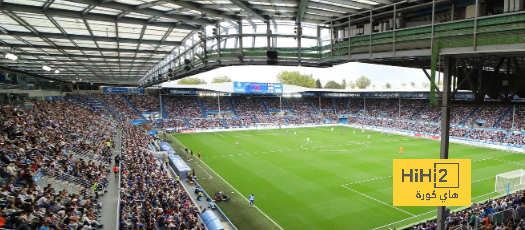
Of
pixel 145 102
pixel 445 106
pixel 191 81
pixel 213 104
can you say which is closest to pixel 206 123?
pixel 213 104

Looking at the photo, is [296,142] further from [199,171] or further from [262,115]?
[262,115]

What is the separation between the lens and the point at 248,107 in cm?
6162

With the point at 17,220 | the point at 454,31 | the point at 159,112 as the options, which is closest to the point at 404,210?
the point at 454,31

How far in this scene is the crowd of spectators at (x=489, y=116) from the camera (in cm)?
4175

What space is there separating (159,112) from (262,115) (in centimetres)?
1987

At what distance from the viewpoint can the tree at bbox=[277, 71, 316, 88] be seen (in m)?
112

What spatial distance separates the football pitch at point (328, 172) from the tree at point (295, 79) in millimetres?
69152

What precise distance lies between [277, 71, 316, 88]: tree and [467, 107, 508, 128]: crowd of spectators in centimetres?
6874

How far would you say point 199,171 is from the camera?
985 inches

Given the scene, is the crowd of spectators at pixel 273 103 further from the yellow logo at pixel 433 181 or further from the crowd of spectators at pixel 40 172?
the yellow logo at pixel 433 181

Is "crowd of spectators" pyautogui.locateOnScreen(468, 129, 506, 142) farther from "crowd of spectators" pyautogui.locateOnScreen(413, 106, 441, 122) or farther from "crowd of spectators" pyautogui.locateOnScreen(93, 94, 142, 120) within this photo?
"crowd of spectators" pyautogui.locateOnScreen(93, 94, 142, 120)

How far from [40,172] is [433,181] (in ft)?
45.5

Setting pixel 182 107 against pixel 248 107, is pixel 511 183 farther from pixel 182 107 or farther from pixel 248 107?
pixel 182 107

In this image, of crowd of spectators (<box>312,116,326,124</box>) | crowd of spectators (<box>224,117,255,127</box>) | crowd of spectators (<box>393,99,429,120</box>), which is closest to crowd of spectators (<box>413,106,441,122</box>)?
crowd of spectators (<box>393,99,429,120</box>)
